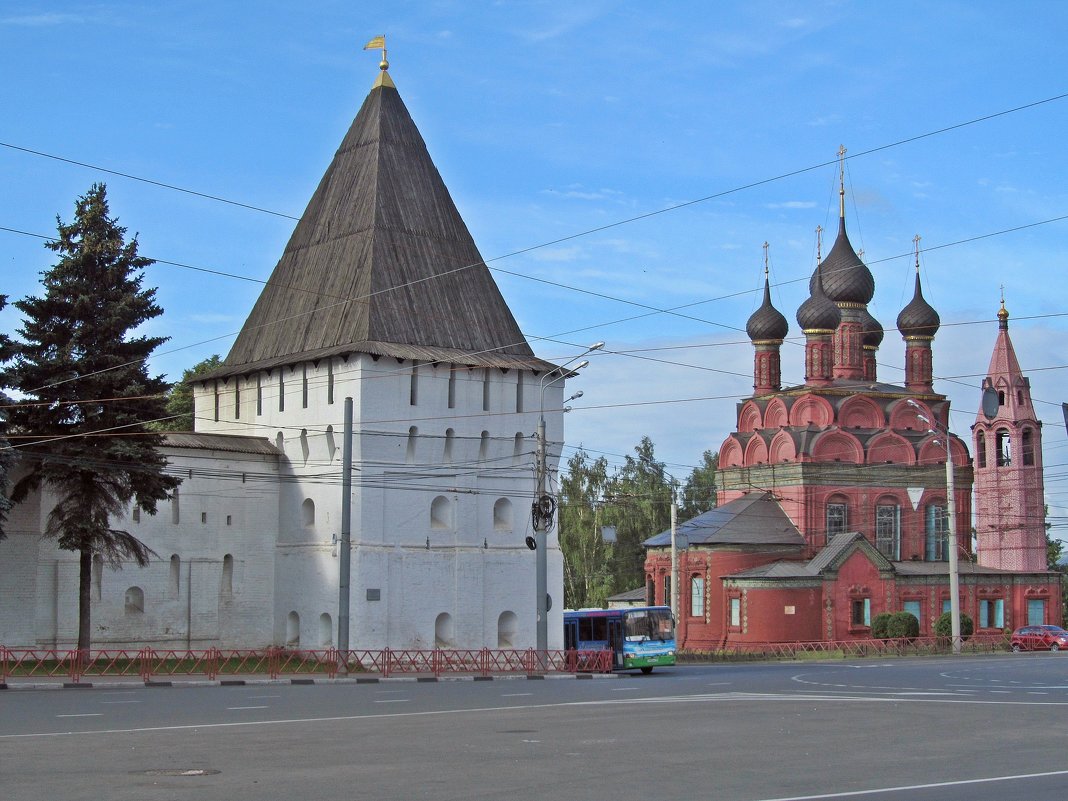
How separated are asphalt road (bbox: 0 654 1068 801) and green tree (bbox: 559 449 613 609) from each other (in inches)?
1706

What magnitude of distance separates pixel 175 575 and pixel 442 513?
23.5ft

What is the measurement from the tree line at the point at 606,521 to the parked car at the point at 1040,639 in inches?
788

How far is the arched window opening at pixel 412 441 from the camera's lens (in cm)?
3713

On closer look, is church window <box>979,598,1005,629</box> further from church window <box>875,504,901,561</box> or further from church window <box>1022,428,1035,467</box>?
church window <box>1022,428,1035,467</box>

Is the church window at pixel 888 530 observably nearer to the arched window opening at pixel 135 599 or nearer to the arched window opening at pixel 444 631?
the arched window opening at pixel 444 631

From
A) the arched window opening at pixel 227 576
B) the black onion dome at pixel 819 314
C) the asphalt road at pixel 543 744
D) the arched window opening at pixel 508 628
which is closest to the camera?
the asphalt road at pixel 543 744

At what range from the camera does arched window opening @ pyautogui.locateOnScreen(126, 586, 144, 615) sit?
115ft

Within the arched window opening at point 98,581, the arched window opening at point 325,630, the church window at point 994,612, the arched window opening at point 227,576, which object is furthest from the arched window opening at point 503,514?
the church window at point 994,612

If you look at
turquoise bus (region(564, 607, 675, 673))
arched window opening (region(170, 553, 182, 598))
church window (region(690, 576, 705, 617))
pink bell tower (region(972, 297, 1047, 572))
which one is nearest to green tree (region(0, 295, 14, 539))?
arched window opening (region(170, 553, 182, 598))

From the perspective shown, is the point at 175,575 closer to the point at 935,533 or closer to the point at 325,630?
the point at 325,630

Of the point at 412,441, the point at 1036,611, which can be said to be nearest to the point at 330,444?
the point at 412,441

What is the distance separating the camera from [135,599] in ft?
116

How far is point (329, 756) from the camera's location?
42.3 feet

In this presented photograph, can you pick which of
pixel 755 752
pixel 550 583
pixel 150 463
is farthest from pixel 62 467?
pixel 755 752
